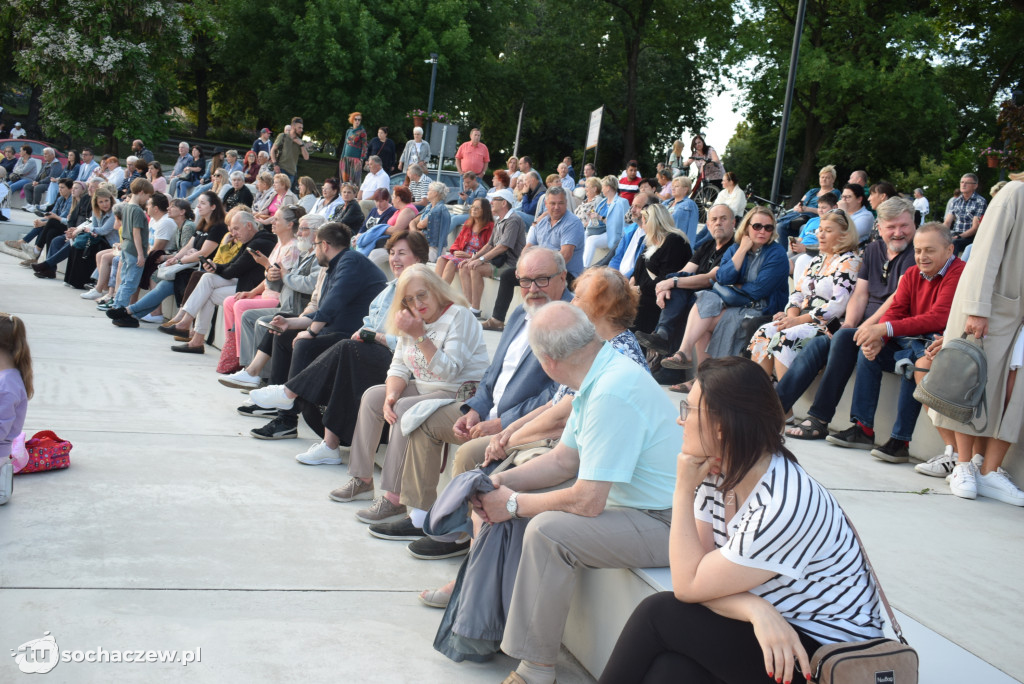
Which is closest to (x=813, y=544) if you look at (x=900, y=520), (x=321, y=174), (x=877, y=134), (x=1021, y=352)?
(x=900, y=520)

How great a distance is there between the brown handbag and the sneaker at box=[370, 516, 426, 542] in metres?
2.71

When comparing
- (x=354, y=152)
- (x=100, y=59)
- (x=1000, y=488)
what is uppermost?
(x=100, y=59)

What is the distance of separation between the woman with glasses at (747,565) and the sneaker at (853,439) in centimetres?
380

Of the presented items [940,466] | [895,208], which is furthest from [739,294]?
[940,466]

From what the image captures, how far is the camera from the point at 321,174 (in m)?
34.6

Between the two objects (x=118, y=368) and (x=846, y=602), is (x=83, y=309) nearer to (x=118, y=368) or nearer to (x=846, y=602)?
(x=118, y=368)

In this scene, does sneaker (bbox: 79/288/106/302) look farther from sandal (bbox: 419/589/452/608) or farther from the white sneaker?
sandal (bbox: 419/589/452/608)

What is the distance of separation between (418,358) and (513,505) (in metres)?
2.03

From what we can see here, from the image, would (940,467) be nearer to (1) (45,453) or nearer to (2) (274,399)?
(2) (274,399)

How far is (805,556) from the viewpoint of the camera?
2404mm

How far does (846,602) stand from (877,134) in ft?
91.7

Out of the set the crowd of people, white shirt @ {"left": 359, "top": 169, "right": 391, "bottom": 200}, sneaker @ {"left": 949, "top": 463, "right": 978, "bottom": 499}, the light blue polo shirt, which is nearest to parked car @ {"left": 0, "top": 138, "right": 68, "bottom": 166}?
white shirt @ {"left": 359, "top": 169, "right": 391, "bottom": 200}

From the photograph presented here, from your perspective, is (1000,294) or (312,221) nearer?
(1000,294)

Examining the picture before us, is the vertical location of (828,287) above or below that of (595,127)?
below
